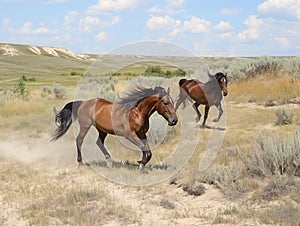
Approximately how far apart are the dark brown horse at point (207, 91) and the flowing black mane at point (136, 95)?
5825 millimetres

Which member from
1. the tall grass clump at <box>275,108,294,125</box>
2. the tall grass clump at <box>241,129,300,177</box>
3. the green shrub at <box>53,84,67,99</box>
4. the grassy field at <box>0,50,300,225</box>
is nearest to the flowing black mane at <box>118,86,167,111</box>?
the grassy field at <box>0,50,300,225</box>

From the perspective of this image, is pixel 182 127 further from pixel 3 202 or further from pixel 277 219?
pixel 277 219

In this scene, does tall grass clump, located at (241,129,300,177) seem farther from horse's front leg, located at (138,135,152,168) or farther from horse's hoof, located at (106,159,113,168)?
horse's hoof, located at (106,159,113,168)

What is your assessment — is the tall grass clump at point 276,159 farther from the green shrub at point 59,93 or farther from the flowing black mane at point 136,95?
the green shrub at point 59,93

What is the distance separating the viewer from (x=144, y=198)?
25.8 feet

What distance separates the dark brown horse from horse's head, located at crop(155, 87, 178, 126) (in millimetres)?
6101

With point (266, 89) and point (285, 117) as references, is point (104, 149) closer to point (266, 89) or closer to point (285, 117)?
point (285, 117)

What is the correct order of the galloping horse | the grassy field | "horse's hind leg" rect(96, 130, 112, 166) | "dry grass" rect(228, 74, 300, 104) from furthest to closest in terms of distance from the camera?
"dry grass" rect(228, 74, 300, 104), "horse's hind leg" rect(96, 130, 112, 166), the galloping horse, the grassy field

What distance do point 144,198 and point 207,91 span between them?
780cm

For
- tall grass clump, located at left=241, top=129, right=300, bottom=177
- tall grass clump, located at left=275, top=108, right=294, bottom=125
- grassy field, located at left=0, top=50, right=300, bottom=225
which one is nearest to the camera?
grassy field, located at left=0, top=50, right=300, bottom=225

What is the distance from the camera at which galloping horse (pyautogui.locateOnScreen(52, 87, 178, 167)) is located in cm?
887

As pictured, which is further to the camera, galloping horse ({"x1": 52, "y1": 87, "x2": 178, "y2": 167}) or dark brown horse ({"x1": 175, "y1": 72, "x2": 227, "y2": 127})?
dark brown horse ({"x1": 175, "y1": 72, "x2": 227, "y2": 127})

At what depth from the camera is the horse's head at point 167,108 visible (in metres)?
8.62

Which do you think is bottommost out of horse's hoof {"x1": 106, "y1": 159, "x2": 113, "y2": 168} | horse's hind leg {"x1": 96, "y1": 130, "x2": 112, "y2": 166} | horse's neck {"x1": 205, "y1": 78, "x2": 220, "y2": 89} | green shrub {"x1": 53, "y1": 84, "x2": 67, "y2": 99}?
horse's hoof {"x1": 106, "y1": 159, "x2": 113, "y2": 168}
